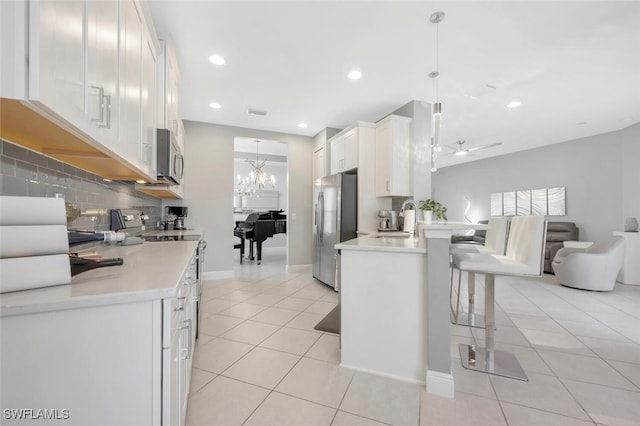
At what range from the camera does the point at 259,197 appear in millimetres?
8344

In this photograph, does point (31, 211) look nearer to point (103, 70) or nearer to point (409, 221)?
point (103, 70)

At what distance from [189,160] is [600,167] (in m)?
→ 7.67

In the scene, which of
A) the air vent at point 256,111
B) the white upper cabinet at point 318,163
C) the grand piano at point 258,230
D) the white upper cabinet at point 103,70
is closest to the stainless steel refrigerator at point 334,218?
the white upper cabinet at point 318,163

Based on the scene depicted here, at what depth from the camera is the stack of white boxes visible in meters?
0.66

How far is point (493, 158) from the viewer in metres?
7.01

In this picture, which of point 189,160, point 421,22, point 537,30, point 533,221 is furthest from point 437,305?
point 189,160

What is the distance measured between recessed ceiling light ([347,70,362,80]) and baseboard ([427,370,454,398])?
2.90 metres

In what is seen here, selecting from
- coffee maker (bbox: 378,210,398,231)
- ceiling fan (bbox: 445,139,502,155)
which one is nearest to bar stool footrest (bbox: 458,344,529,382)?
coffee maker (bbox: 378,210,398,231)

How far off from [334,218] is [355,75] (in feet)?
6.33

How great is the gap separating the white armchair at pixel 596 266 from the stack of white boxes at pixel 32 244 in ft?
18.3

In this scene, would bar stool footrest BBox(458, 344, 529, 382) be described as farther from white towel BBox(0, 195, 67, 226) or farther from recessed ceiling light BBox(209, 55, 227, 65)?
recessed ceiling light BBox(209, 55, 227, 65)

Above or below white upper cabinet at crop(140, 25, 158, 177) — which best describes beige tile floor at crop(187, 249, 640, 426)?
below

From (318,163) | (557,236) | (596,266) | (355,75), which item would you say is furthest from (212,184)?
(557,236)

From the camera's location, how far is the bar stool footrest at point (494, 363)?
69.3 inches
